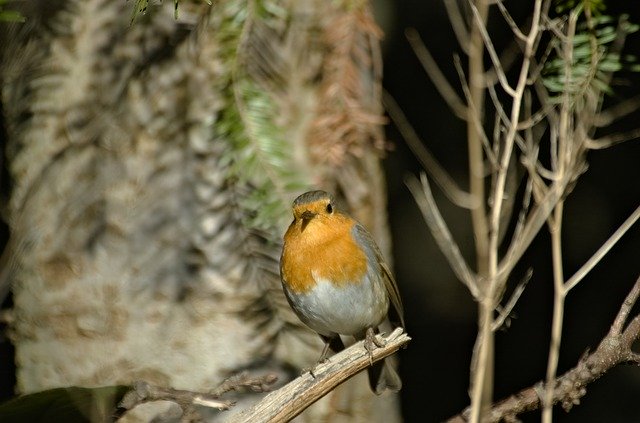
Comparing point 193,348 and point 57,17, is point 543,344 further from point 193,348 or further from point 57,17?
point 57,17

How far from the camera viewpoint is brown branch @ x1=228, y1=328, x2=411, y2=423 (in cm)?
227

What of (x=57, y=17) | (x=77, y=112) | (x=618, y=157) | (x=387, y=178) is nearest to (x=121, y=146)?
(x=77, y=112)

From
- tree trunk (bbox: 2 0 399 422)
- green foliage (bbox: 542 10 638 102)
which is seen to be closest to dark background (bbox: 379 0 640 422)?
green foliage (bbox: 542 10 638 102)

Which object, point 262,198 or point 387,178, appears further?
point 387,178

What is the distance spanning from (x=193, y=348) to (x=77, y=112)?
90 centimetres

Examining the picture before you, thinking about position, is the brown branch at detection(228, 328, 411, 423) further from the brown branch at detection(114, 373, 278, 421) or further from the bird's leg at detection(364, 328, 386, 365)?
the brown branch at detection(114, 373, 278, 421)

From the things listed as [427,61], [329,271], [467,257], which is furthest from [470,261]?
[329,271]

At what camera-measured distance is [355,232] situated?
301 centimetres

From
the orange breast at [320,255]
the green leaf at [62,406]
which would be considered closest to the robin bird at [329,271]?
the orange breast at [320,255]

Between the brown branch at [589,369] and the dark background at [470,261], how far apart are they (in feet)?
6.57

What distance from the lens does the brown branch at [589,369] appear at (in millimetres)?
2229

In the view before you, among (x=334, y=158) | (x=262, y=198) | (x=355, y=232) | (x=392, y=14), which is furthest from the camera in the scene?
(x=392, y=14)

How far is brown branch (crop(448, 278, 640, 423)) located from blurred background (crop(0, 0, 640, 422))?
1.98 metres

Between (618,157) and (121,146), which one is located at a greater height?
(121,146)
